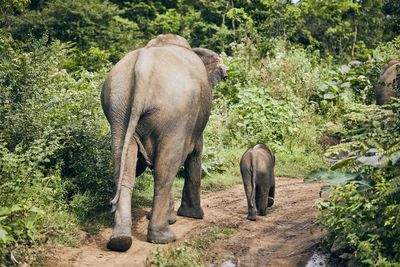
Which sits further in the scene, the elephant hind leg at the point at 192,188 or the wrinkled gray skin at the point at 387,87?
the wrinkled gray skin at the point at 387,87

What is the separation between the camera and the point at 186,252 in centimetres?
689

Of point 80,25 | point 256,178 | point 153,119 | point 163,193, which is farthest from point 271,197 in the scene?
point 80,25

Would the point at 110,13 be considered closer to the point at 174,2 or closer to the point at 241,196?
the point at 174,2

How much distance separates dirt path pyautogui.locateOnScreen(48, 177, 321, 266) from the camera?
6.95 metres

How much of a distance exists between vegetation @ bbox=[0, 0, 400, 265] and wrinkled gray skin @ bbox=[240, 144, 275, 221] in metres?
1.13

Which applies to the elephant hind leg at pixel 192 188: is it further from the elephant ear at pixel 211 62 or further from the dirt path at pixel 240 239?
the elephant ear at pixel 211 62

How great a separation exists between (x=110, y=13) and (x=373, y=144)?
51.7 ft

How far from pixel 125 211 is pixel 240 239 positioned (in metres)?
1.43

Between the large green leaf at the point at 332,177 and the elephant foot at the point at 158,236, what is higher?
the large green leaf at the point at 332,177

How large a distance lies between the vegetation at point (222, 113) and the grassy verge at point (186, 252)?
0.03 meters

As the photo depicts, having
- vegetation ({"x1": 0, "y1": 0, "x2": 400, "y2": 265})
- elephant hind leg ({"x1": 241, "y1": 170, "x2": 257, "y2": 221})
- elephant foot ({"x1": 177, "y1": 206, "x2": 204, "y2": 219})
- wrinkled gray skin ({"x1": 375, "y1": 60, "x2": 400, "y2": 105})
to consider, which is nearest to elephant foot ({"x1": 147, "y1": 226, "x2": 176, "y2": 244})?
vegetation ({"x1": 0, "y1": 0, "x2": 400, "y2": 265})

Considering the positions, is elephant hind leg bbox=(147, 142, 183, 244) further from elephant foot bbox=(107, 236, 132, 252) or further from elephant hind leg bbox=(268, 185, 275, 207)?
elephant hind leg bbox=(268, 185, 275, 207)

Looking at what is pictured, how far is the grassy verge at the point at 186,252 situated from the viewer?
21.8 feet

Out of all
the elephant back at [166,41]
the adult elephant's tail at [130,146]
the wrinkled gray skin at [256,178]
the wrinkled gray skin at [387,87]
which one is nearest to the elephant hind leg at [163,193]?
the adult elephant's tail at [130,146]
